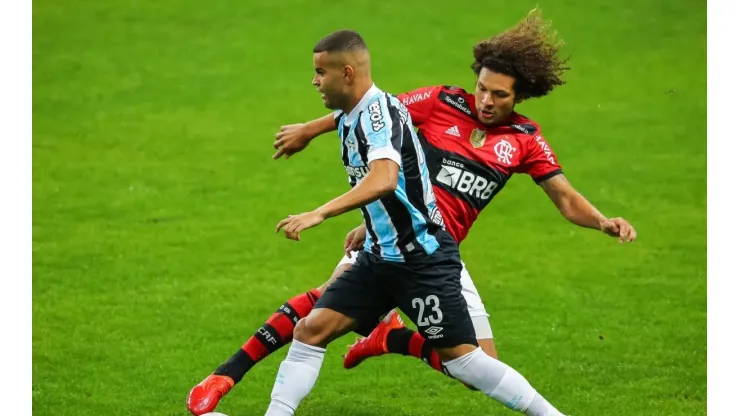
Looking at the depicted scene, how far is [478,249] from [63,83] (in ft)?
17.8

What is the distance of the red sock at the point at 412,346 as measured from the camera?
17.2 ft

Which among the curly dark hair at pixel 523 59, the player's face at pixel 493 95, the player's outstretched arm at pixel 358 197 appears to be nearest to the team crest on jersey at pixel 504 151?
the player's face at pixel 493 95

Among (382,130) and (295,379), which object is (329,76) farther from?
(295,379)

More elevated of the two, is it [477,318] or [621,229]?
[621,229]

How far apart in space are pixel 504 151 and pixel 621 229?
0.71 metres

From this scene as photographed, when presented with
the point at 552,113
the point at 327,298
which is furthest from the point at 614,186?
the point at 327,298

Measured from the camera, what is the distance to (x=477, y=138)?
212 inches

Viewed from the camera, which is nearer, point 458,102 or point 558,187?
point 558,187

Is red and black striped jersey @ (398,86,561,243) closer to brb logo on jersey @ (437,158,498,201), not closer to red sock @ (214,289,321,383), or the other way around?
brb logo on jersey @ (437,158,498,201)

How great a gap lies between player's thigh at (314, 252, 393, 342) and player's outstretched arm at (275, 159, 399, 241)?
541 mm

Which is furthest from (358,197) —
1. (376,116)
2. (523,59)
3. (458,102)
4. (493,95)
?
(523,59)

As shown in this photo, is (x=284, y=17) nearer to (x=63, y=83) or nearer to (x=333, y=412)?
(x=63, y=83)

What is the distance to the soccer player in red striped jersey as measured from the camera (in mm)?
5234

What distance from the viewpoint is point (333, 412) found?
552 centimetres
